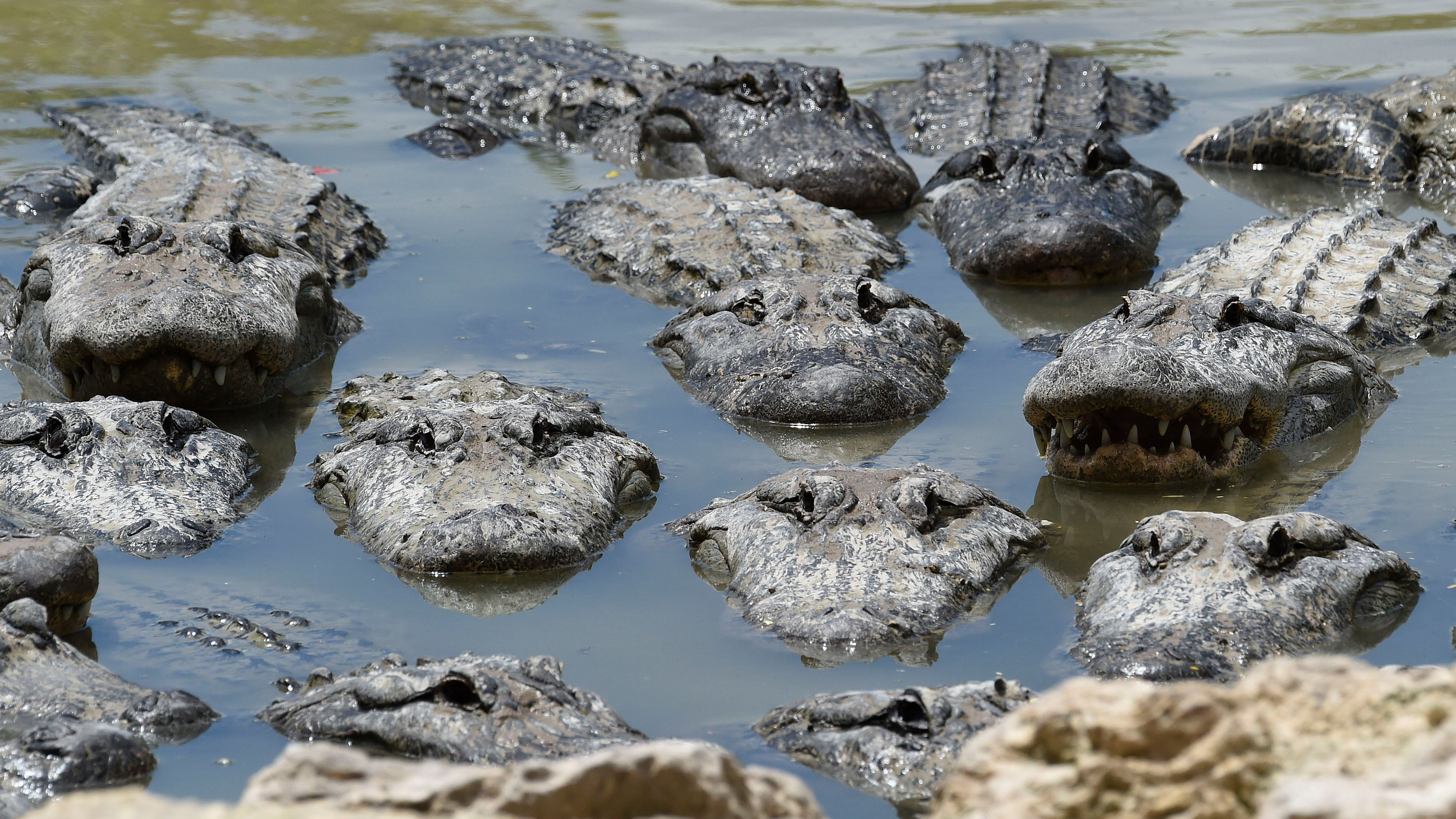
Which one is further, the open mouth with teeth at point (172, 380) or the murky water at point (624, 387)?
the open mouth with teeth at point (172, 380)

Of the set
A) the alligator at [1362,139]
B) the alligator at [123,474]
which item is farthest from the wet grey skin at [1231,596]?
the alligator at [1362,139]

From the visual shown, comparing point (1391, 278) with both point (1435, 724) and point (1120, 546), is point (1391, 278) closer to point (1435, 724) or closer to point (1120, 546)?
point (1120, 546)

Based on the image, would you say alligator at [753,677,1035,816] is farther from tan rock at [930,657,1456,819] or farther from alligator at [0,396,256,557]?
alligator at [0,396,256,557]

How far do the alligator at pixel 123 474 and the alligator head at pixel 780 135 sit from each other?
6.14 metres

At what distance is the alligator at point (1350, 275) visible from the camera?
353 inches

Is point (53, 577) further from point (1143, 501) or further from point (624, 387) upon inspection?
point (1143, 501)

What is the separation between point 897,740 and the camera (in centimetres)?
442

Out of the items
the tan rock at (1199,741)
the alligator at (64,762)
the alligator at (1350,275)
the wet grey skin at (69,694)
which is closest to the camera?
the tan rock at (1199,741)

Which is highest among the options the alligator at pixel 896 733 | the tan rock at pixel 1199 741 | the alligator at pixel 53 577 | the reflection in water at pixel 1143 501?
the tan rock at pixel 1199 741

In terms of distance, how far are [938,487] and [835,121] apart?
24.1 feet

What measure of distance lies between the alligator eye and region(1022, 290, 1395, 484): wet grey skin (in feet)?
4.44

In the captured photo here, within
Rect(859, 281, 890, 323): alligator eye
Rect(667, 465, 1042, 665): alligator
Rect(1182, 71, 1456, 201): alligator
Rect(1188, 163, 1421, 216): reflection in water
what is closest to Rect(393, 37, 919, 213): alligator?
→ Rect(1188, 163, 1421, 216): reflection in water

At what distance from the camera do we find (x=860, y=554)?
5777 mm

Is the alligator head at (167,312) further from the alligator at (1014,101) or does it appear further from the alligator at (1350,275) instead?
the alligator at (1014,101)
